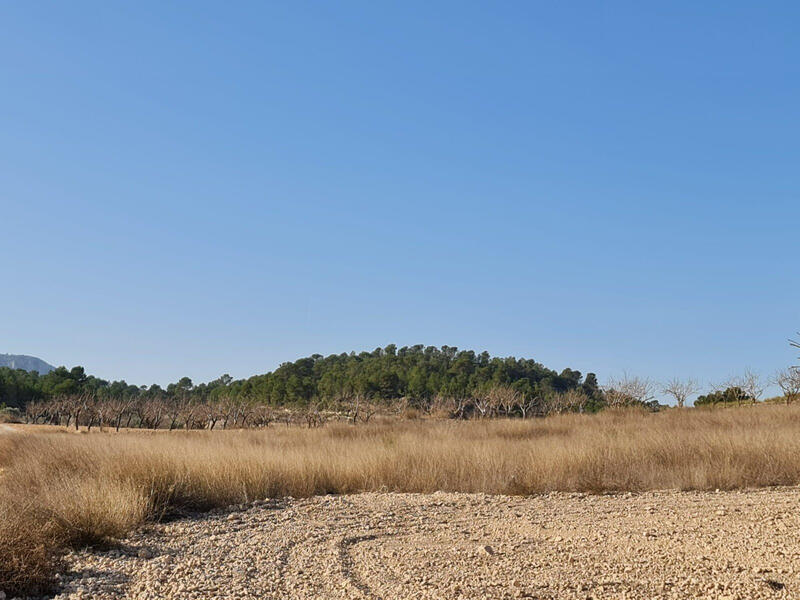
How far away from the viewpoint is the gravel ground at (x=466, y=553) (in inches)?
218

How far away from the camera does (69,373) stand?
84250mm

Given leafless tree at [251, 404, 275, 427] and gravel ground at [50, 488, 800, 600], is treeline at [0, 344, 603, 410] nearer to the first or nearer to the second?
leafless tree at [251, 404, 275, 427]

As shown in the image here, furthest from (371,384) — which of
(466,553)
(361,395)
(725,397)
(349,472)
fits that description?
(466,553)

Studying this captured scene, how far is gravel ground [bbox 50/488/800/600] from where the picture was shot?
554cm

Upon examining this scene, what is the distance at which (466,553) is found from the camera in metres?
6.74

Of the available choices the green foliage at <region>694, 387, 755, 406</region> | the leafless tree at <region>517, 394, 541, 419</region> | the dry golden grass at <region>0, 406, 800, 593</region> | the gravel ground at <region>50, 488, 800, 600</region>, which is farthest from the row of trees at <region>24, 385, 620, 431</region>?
the gravel ground at <region>50, 488, 800, 600</region>

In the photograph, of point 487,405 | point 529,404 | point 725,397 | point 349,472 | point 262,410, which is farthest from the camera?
point 529,404

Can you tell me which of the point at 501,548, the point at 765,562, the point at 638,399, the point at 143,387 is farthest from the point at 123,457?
the point at 143,387

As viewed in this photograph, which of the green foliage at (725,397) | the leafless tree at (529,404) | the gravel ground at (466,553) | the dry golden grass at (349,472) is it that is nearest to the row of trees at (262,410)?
the leafless tree at (529,404)

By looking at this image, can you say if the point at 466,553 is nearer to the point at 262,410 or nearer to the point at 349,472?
the point at 349,472

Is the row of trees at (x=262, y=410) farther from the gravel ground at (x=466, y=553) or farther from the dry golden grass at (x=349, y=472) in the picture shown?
the gravel ground at (x=466, y=553)

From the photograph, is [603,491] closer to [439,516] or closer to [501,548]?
[439,516]

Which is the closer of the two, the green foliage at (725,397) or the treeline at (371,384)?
the green foliage at (725,397)

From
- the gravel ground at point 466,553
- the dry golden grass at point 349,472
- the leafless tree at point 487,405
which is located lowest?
the gravel ground at point 466,553
